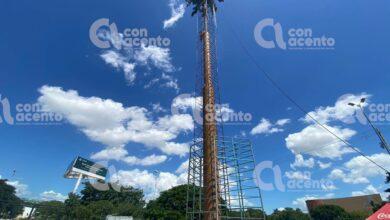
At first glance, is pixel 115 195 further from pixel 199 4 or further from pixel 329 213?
pixel 199 4

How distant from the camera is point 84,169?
7644cm

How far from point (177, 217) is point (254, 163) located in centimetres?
3572

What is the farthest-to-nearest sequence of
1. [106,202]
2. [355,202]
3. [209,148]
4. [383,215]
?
[355,202] < [106,202] < [209,148] < [383,215]

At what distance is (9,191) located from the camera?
84.2 metres

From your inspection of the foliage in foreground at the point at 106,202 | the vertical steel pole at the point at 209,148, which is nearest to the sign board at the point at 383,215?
the vertical steel pole at the point at 209,148

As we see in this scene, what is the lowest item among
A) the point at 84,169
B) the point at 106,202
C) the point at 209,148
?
the point at 209,148

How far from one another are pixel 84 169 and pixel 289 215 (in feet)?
223

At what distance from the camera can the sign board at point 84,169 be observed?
74562mm

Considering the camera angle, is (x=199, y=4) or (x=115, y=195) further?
(x=115, y=195)

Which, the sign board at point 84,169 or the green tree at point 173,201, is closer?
the green tree at point 173,201

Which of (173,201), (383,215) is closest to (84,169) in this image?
(173,201)

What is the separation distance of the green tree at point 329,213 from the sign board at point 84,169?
227ft

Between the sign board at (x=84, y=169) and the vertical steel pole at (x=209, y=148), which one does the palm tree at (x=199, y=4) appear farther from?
the sign board at (x=84, y=169)

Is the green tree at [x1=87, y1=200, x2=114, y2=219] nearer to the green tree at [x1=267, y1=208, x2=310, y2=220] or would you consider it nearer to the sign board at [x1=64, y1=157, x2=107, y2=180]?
the sign board at [x1=64, y1=157, x2=107, y2=180]
